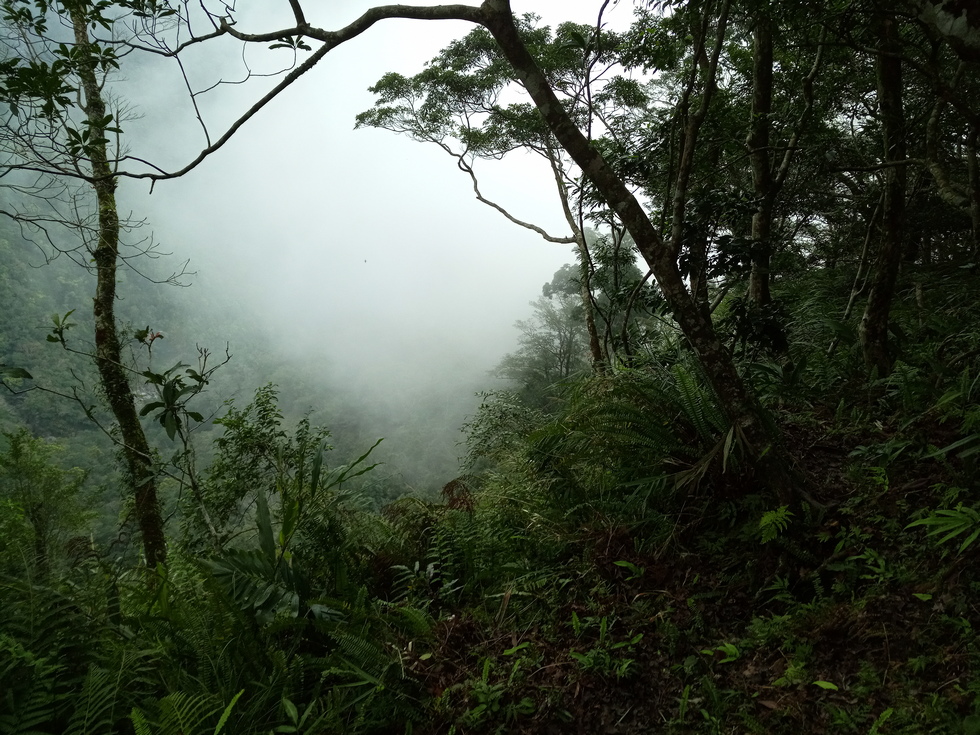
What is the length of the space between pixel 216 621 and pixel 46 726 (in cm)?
55

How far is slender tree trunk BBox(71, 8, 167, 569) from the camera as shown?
506 cm

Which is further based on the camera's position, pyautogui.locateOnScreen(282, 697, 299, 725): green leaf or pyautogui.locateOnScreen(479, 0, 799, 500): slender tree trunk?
pyautogui.locateOnScreen(479, 0, 799, 500): slender tree trunk

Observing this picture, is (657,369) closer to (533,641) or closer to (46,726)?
(533,641)

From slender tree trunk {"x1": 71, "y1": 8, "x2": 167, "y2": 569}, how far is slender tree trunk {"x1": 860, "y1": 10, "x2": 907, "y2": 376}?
5995 mm

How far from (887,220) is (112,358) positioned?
692 centimetres

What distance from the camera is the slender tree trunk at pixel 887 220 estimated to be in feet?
10.6

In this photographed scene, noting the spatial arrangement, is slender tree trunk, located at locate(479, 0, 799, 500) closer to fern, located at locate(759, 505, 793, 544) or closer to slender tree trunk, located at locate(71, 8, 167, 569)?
fern, located at locate(759, 505, 793, 544)

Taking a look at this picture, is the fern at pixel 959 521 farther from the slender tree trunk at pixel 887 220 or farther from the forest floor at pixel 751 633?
the slender tree trunk at pixel 887 220

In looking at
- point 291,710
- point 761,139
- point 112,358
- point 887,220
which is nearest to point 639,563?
point 291,710

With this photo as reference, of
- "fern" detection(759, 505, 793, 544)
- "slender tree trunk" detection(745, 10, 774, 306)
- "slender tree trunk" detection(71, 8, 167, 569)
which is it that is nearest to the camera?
"fern" detection(759, 505, 793, 544)

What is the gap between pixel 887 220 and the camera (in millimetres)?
3283

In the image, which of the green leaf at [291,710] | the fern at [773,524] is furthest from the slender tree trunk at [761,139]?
the green leaf at [291,710]

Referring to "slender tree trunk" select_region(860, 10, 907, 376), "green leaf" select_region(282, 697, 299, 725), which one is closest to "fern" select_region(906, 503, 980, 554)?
"slender tree trunk" select_region(860, 10, 907, 376)

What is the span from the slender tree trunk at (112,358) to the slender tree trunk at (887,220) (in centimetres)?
600
